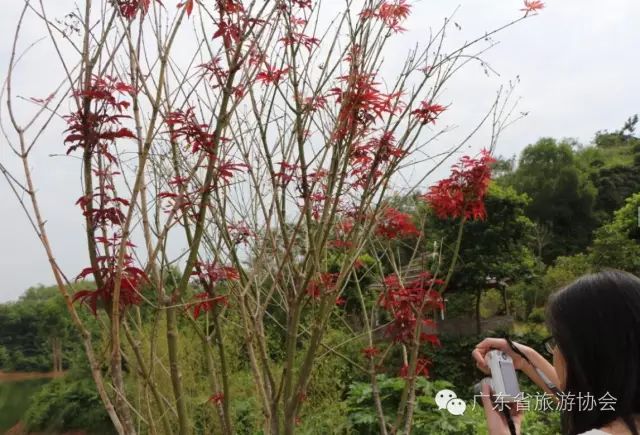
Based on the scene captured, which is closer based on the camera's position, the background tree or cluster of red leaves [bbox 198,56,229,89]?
cluster of red leaves [bbox 198,56,229,89]

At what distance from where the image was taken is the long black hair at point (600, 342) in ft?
2.71

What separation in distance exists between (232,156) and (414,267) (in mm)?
1285

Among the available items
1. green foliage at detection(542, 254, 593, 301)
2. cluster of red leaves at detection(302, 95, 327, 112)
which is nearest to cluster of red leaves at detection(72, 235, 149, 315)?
cluster of red leaves at detection(302, 95, 327, 112)

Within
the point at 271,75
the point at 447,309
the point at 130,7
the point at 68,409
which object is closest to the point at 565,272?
the point at 447,309

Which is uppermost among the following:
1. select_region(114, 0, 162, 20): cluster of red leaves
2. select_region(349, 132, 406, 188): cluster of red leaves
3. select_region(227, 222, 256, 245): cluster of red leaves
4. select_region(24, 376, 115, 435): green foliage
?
select_region(114, 0, 162, 20): cluster of red leaves

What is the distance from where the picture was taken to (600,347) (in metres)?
0.83

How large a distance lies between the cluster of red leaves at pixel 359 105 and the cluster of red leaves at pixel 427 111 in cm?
20

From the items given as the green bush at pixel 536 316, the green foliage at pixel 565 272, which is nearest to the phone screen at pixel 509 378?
the green foliage at pixel 565 272

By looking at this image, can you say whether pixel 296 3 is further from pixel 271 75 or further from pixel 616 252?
pixel 616 252

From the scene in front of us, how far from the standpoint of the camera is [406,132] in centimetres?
202

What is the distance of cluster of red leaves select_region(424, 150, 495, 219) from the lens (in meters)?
2.35

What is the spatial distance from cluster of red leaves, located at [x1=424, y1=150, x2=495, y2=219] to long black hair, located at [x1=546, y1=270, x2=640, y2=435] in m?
1.51

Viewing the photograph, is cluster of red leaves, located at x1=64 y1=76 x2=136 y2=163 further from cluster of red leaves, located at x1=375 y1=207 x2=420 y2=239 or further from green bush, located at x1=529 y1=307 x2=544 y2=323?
green bush, located at x1=529 y1=307 x2=544 y2=323

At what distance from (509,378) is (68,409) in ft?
30.7
